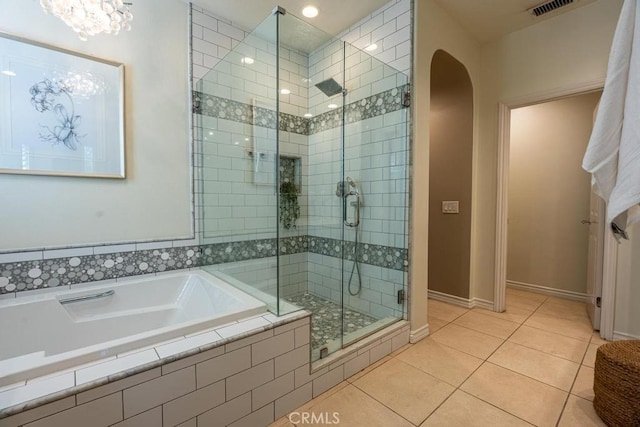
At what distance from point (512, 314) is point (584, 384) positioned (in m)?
1.13

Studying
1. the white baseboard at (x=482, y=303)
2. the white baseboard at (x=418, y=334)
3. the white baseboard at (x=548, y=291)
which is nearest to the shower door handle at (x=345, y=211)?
the white baseboard at (x=418, y=334)

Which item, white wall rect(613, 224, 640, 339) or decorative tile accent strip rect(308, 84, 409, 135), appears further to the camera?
decorative tile accent strip rect(308, 84, 409, 135)

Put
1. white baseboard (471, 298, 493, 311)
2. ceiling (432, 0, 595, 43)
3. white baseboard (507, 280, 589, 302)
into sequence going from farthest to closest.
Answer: white baseboard (507, 280, 589, 302) → white baseboard (471, 298, 493, 311) → ceiling (432, 0, 595, 43)

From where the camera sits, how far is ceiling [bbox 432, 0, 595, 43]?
7.48 feet

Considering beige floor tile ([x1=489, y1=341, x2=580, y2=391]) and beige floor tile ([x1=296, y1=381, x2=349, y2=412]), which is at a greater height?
beige floor tile ([x1=489, y1=341, x2=580, y2=391])

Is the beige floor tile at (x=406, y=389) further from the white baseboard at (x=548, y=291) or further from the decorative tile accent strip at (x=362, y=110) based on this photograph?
the white baseboard at (x=548, y=291)

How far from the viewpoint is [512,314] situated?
281 centimetres

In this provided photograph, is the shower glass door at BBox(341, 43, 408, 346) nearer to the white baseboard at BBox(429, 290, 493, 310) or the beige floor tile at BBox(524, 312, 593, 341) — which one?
the white baseboard at BBox(429, 290, 493, 310)

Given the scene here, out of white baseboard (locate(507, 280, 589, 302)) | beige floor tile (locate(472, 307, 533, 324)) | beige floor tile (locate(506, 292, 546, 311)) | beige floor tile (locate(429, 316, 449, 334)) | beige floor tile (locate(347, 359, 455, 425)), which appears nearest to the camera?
beige floor tile (locate(347, 359, 455, 425))

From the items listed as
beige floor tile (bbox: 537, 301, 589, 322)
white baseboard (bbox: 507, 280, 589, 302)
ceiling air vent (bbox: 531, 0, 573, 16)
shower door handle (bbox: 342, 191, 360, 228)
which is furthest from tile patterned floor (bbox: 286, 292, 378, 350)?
ceiling air vent (bbox: 531, 0, 573, 16)

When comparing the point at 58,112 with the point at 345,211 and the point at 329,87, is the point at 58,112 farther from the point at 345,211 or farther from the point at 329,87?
the point at 345,211

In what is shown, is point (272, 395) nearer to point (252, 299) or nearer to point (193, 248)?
point (252, 299)

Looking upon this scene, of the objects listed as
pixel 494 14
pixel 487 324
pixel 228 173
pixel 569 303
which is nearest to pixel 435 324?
pixel 487 324

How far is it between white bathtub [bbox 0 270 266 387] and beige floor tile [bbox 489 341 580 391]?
1.74 m
